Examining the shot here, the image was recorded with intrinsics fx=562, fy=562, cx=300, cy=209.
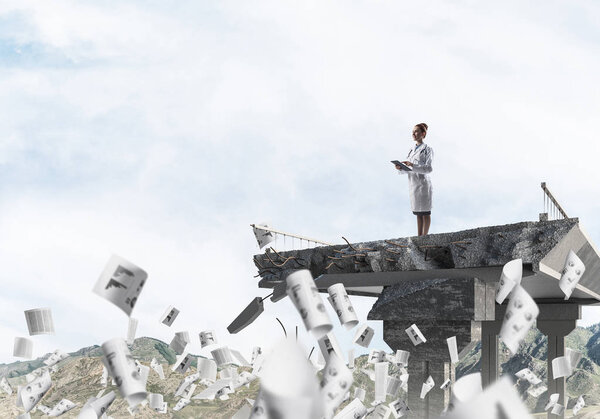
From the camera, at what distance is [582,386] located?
78.4ft

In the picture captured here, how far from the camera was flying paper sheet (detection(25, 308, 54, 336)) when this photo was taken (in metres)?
4.16

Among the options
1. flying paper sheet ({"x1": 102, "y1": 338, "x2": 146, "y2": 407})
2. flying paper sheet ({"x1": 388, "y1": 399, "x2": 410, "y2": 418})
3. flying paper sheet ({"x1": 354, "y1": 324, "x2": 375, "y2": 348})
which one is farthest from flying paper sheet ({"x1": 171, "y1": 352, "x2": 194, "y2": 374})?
flying paper sheet ({"x1": 102, "y1": 338, "x2": 146, "y2": 407})

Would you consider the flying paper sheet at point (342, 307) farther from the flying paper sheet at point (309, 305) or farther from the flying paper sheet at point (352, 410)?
the flying paper sheet at point (309, 305)

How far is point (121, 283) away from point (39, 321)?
88.3 inches

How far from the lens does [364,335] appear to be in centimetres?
492

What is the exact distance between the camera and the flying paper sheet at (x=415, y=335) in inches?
205

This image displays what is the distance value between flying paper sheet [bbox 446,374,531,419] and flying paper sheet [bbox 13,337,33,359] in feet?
15.5

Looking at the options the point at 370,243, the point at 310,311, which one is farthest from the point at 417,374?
the point at 310,311

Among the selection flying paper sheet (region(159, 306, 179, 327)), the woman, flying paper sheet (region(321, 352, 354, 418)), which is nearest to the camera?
flying paper sheet (region(321, 352, 354, 418))

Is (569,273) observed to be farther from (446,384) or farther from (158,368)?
(158,368)

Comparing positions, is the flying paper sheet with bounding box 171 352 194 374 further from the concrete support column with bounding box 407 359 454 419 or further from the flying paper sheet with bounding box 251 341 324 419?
the flying paper sheet with bounding box 251 341 324 419

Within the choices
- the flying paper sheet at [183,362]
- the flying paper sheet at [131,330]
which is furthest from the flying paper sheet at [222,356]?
the flying paper sheet at [131,330]

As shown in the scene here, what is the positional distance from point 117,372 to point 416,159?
17.0 ft

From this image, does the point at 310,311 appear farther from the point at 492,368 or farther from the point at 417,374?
the point at 492,368
